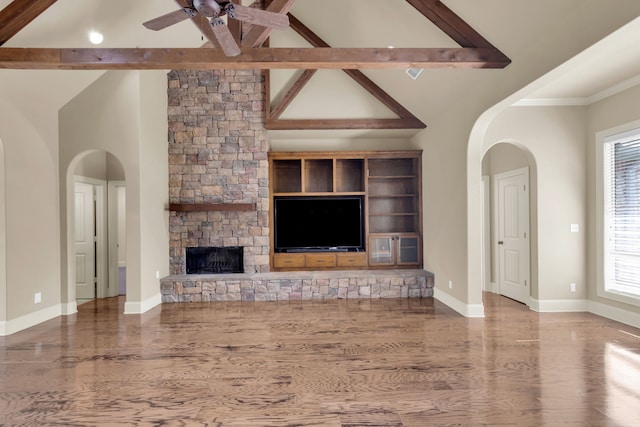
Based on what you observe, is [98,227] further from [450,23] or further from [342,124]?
[450,23]

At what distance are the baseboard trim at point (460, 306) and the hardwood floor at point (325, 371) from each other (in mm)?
143

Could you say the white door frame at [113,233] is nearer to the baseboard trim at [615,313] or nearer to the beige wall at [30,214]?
the beige wall at [30,214]

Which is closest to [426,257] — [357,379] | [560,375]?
[560,375]

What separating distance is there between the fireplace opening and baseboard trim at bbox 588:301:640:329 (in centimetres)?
536

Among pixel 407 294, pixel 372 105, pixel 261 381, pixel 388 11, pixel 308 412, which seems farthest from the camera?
pixel 372 105

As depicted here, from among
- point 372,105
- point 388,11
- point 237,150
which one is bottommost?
point 237,150

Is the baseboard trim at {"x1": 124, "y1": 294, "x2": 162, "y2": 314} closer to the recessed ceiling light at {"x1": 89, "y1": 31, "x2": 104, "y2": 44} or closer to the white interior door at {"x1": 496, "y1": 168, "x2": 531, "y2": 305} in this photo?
the recessed ceiling light at {"x1": 89, "y1": 31, "x2": 104, "y2": 44}

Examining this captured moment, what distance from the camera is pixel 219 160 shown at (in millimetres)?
6242

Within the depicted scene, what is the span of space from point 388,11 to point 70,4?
359cm

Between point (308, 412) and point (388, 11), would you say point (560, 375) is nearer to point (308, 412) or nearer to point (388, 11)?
point (308, 412)

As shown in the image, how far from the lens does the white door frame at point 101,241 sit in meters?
6.18

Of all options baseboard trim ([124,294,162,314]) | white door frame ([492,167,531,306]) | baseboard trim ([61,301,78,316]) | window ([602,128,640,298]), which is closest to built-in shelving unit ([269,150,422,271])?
white door frame ([492,167,531,306])

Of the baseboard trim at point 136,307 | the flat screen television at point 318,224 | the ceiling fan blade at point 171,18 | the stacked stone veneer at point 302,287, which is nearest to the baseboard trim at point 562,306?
the stacked stone veneer at point 302,287

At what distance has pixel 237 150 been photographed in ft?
20.6
